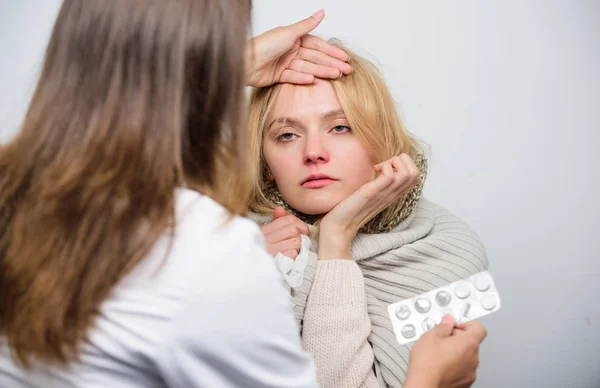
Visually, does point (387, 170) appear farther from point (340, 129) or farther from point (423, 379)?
point (423, 379)

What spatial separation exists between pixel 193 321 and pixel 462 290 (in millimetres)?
662

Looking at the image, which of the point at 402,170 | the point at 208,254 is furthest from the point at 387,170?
the point at 208,254

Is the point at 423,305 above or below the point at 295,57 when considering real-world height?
below

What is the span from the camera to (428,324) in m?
1.26

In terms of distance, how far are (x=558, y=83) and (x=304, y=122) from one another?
991 millimetres

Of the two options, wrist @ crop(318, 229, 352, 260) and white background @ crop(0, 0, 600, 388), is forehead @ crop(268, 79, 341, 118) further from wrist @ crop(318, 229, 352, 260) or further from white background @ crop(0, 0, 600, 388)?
white background @ crop(0, 0, 600, 388)

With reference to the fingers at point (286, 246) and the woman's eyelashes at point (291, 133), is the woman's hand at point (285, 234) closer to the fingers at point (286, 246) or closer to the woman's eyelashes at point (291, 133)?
the fingers at point (286, 246)

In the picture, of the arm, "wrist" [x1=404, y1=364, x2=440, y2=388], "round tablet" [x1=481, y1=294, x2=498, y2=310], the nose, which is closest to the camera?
the arm

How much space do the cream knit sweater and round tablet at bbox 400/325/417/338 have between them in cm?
12

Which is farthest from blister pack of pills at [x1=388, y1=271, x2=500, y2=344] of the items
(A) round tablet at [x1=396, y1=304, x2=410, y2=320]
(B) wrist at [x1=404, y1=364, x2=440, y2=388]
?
(B) wrist at [x1=404, y1=364, x2=440, y2=388]

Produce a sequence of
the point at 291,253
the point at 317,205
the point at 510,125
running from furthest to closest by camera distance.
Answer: the point at 510,125, the point at 317,205, the point at 291,253

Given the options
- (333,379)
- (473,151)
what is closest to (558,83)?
(473,151)

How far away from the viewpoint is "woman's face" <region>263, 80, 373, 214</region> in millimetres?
1529

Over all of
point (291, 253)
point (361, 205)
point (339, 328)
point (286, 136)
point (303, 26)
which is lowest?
point (339, 328)
